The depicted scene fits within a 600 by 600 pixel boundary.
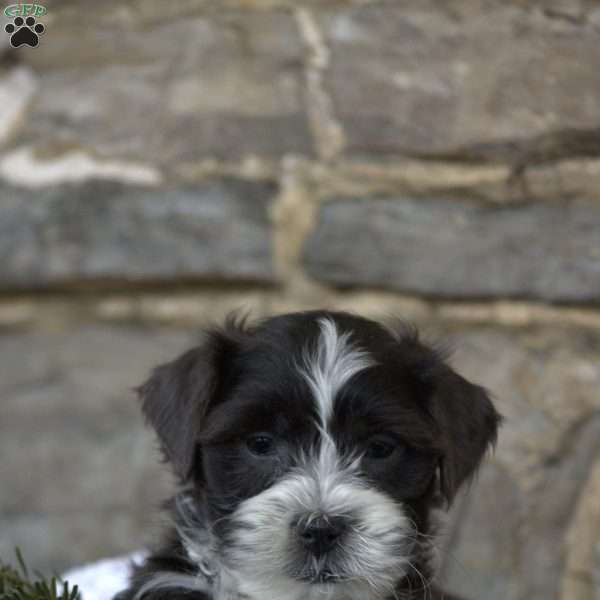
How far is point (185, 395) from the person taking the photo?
9.68 ft

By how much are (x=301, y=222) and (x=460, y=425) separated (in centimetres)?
176

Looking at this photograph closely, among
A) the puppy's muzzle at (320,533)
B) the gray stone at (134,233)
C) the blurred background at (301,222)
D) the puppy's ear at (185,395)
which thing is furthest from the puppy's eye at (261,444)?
the gray stone at (134,233)

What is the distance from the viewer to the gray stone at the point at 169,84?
179 inches

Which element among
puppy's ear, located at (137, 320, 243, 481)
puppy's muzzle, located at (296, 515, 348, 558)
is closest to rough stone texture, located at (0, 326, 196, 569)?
puppy's ear, located at (137, 320, 243, 481)

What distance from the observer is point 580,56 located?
13.5 ft

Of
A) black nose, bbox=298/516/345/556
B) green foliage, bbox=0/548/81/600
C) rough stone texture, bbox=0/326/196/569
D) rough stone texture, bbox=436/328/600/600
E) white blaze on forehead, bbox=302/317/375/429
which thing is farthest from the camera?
rough stone texture, bbox=0/326/196/569

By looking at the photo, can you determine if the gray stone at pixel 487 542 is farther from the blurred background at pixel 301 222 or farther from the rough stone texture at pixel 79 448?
the rough stone texture at pixel 79 448

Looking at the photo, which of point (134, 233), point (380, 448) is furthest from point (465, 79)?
point (380, 448)

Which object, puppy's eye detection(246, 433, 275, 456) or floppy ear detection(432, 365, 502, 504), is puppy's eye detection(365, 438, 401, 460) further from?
puppy's eye detection(246, 433, 275, 456)

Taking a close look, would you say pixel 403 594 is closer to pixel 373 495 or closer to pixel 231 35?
pixel 373 495

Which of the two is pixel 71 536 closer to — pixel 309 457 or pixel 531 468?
pixel 531 468

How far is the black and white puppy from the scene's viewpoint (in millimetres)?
2721

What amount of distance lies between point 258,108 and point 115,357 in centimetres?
130

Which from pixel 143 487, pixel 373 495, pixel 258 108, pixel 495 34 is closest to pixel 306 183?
pixel 258 108
